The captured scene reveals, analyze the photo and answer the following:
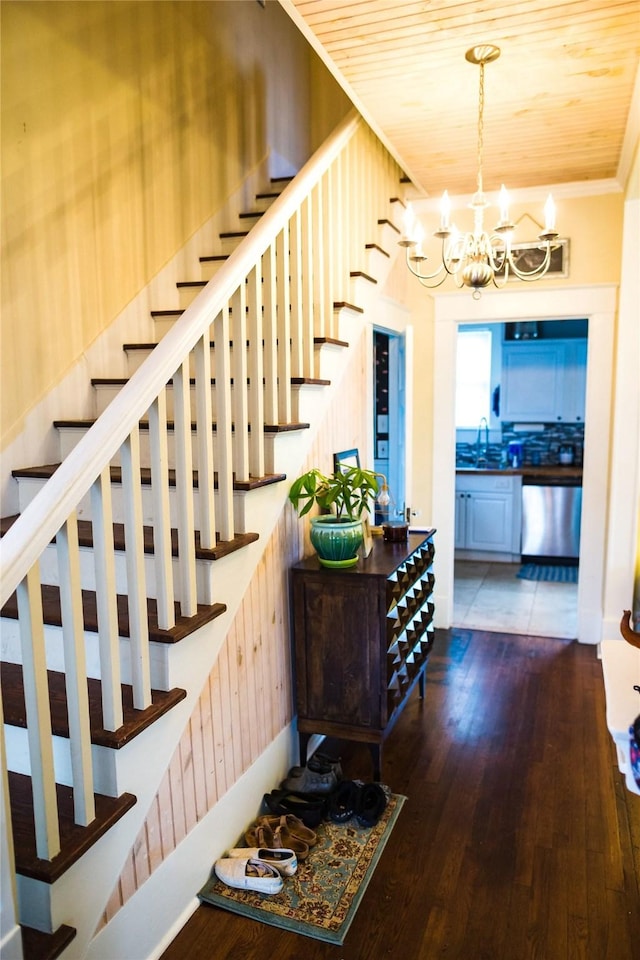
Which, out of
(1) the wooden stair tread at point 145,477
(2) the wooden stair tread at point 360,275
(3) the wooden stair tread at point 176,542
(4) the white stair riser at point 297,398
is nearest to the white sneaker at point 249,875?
(3) the wooden stair tread at point 176,542

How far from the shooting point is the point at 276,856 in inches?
87.0

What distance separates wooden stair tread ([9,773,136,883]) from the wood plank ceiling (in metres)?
2.49

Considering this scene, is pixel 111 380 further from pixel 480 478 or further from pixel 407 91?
pixel 480 478

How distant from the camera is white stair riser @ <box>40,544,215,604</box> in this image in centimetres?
206

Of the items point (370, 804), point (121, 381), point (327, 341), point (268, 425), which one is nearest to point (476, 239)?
point (327, 341)

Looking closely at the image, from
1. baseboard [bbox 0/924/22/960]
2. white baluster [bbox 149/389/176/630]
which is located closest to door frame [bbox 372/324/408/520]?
white baluster [bbox 149/389/176/630]

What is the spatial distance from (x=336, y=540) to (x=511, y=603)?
9.54 feet

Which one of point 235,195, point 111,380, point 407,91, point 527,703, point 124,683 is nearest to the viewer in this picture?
point 124,683

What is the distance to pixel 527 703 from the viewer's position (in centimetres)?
342

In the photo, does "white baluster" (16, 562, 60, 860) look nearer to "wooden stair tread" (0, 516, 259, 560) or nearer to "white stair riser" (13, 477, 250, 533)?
"wooden stair tread" (0, 516, 259, 560)

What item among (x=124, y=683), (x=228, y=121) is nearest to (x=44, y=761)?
(x=124, y=683)

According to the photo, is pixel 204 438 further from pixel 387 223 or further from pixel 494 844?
pixel 387 223

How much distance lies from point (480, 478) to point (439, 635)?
219 cm

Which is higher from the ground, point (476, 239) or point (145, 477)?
point (476, 239)
